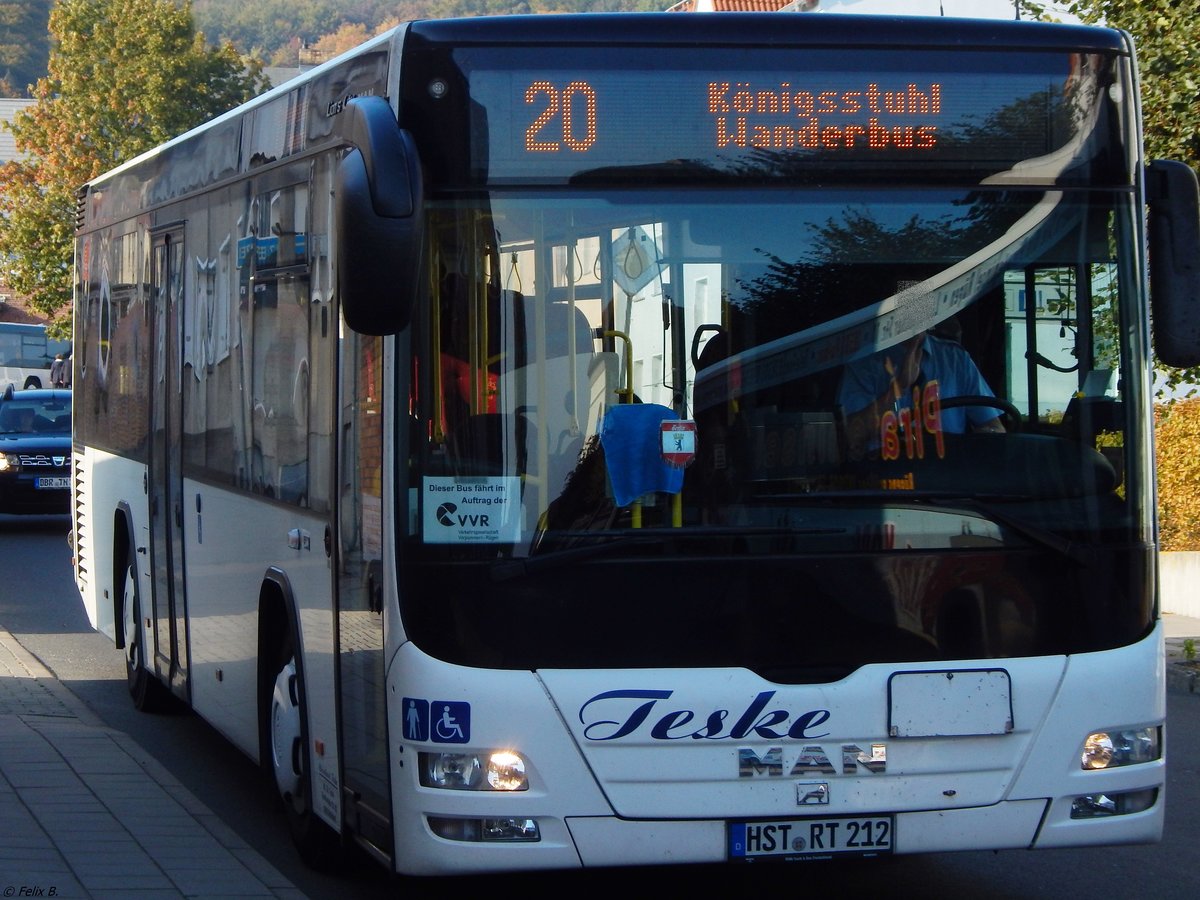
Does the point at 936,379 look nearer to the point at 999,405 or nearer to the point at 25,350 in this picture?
the point at 999,405

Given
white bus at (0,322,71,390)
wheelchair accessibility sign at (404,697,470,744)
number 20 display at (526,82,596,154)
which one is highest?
white bus at (0,322,71,390)

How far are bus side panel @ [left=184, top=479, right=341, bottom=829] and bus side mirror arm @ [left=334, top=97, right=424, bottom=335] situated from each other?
4.49ft

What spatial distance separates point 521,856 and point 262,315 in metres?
2.67

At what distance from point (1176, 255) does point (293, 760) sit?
361 centimetres

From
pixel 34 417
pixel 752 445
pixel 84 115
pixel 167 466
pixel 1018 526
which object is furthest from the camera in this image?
pixel 84 115

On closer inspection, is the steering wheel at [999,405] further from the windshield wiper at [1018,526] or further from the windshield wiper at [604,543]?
the windshield wiper at [604,543]

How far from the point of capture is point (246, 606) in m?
7.25

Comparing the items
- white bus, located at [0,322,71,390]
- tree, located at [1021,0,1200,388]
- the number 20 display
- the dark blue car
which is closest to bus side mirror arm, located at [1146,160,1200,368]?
the number 20 display

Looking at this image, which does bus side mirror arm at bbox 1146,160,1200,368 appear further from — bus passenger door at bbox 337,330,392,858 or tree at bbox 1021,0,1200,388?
tree at bbox 1021,0,1200,388

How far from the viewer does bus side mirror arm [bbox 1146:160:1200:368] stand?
18.2ft

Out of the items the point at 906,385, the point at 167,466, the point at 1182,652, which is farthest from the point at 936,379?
the point at 1182,652

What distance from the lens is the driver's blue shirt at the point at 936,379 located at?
205 inches

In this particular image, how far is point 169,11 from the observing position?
166 ft

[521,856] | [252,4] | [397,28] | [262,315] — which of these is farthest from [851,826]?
[252,4]
